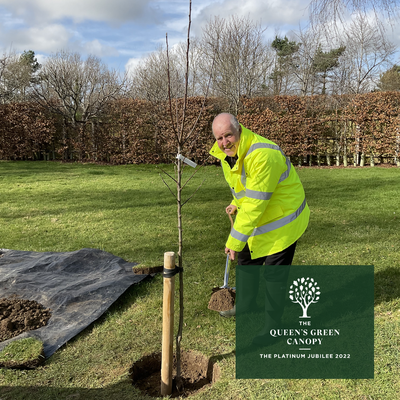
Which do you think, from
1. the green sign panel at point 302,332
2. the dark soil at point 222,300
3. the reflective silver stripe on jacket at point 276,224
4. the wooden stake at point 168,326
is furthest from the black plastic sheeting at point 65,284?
the reflective silver stripe on jacket at point 276,224

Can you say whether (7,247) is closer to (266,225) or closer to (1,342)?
(1,342)

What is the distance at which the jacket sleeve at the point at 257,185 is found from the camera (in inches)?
93.9

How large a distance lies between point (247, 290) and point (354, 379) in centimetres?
107

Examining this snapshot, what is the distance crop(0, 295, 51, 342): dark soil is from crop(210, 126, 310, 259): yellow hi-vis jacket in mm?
2017

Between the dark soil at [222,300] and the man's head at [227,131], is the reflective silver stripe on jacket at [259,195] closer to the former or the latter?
the man's head at [227,131]

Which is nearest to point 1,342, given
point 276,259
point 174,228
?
point 276,259

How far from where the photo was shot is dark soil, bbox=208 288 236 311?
3424 millimetres

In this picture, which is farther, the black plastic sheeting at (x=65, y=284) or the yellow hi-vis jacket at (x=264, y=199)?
the black plastic sheeting at (x=65, y=284)

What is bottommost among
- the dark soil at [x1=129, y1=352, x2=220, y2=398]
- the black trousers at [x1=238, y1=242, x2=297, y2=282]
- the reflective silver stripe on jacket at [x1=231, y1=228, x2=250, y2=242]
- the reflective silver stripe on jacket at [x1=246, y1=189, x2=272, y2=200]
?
the dark soil at [x1=129, y1=352, x2=220, y2=398]

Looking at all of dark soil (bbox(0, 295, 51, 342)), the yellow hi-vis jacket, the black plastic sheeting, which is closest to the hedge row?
the black plastic sheeting

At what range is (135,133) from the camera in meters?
15.3

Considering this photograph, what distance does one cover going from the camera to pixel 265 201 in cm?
244

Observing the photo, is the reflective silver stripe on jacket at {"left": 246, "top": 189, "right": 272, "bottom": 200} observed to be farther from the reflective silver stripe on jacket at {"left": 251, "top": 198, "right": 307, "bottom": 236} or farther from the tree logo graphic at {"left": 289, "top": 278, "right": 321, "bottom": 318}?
the tree logo graphic at {"left": 289, "top": 278, "right": 321, "bottom": 318}

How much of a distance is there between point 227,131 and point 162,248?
10.4 feet
